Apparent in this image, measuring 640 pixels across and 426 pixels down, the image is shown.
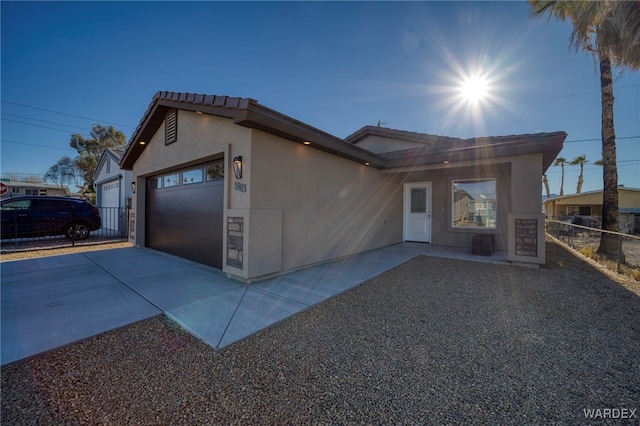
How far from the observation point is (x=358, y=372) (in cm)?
221

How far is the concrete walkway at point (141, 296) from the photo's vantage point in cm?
282

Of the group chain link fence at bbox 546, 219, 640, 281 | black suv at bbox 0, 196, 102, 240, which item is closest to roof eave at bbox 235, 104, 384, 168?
chain link fence at bbox 546, 219, 640, 281

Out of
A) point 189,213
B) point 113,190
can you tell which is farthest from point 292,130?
point 113,190

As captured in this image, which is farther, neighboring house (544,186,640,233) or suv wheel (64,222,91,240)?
neighboring house (544,186,640,233)

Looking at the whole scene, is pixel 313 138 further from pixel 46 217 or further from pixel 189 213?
pixel 46 217

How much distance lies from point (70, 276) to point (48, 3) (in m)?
7.87

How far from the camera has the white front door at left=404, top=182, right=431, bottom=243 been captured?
30.4 feet

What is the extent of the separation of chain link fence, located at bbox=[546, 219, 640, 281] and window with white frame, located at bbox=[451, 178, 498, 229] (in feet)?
8.14

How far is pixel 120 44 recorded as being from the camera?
346 inches

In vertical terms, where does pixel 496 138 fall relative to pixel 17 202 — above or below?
above

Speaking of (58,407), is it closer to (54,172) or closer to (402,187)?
(402,187)

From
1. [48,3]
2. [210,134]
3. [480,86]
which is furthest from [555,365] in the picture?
[48,3]

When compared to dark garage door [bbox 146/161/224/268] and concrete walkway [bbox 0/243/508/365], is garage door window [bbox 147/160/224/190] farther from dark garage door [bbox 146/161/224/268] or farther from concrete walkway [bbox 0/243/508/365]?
concrete walkway [bbox 0/243/508/365]

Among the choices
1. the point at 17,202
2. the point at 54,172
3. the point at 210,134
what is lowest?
the point at 17,202
